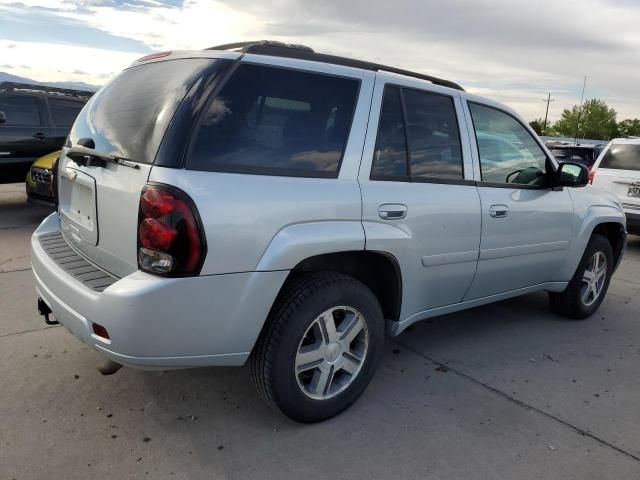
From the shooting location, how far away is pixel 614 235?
17.0 ft

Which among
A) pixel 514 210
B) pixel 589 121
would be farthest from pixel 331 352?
pixel 589 121

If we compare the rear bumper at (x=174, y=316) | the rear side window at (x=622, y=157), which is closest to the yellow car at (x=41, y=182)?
the rear bumper at (x=174, y=316)

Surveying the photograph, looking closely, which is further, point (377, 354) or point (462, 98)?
point (462, 98)

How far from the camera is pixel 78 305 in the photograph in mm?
2518

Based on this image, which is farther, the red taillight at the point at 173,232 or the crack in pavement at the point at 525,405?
the crack in pavement at the point at 525,405

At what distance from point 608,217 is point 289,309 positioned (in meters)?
3.41

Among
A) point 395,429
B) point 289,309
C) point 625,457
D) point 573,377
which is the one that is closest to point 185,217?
point 289,309

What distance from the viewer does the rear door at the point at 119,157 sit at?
2445 millimetres

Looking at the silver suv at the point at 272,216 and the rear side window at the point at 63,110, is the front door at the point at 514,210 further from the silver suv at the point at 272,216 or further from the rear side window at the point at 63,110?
the rear side window at the point at 63,110

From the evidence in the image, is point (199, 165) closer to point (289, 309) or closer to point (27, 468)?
point (289, 309)

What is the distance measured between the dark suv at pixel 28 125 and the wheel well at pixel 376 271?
728cm

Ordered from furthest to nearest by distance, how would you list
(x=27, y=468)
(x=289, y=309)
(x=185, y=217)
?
(x=289, y=309) → (x=27, y=468) → (x=185, y=217)

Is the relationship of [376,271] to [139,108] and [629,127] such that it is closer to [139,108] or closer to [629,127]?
[139,108]

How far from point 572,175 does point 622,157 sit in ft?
16.0
